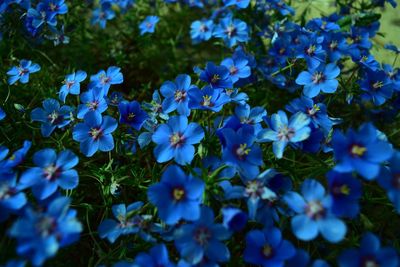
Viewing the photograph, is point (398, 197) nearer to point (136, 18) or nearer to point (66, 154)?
point (66, 154)

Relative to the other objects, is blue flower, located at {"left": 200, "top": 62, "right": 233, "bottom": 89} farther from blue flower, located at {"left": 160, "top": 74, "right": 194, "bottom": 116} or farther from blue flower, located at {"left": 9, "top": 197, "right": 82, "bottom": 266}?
blue flower, located at {"left": 9, "top": 197, "right": 82, "bottom": 266}

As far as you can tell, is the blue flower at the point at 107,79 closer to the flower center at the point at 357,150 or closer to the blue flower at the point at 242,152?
the blue flower at the point at 242,152

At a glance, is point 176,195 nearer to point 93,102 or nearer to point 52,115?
point 93,102

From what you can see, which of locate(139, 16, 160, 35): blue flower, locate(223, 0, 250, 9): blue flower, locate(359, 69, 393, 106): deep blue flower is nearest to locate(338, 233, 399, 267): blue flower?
locate(359, 69, 393, 106): deep blue flower

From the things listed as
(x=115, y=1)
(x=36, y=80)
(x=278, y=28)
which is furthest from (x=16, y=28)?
(x=278, y=28)

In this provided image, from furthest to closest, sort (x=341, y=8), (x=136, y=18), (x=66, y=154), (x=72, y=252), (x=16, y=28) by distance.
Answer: (x=136, y=18) → (x=341, y=8) → (x=16, y=28) → (x=72, y=252) → (x=66, y=154)

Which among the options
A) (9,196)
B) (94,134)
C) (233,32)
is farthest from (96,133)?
(233,32)

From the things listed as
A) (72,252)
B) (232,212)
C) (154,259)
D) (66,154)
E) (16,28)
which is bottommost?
(72,252)

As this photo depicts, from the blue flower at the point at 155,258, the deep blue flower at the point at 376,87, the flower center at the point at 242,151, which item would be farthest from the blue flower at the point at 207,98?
the deep blue flower at the point at 376,87
